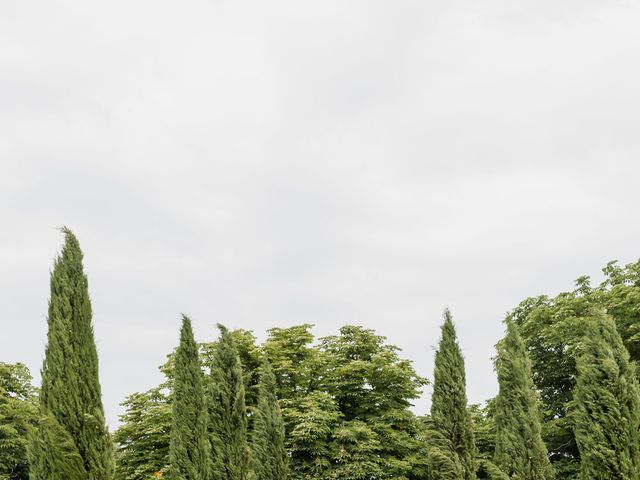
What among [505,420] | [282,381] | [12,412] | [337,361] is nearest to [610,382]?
[505,420]

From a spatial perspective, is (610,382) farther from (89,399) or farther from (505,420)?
(89,399)

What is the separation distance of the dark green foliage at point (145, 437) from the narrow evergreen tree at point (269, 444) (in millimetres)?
7800

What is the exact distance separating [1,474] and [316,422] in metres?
15.5

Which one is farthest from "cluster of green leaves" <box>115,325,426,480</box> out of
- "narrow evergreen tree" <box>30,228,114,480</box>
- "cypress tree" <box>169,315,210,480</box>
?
"narrow evergreen tree" <box>30,228,114,480</box>

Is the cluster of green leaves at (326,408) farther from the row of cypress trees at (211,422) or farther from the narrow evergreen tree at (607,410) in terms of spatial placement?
the narrow evergreen tree at (607,410)

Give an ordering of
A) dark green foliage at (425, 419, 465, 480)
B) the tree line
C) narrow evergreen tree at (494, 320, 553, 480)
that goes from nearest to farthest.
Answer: the tree line → dark green foliage at (425, 419, 465, 480) → narrow evergreen tree at (494, 320, 553, 480)

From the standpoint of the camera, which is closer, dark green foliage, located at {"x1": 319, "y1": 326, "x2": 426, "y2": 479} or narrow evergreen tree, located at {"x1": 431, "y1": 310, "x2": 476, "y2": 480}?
narrow evergreen tree, located at {"x1": 431, "y1": 310, "x2": 476, "y2": 480}

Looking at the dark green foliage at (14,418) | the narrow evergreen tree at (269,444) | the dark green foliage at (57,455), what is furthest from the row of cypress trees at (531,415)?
the dark green foliage at (14,418)

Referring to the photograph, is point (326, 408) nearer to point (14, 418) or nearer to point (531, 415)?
point (531, 415)

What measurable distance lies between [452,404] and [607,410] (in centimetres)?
474

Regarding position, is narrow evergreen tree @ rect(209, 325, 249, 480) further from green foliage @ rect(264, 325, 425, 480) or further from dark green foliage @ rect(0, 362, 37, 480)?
dark green foliage @ rect(0, 362, 37, 480)

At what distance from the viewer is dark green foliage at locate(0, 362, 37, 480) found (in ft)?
97.9

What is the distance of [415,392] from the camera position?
30.8 m

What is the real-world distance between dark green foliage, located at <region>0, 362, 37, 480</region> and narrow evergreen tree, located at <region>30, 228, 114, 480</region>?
15.3 m
